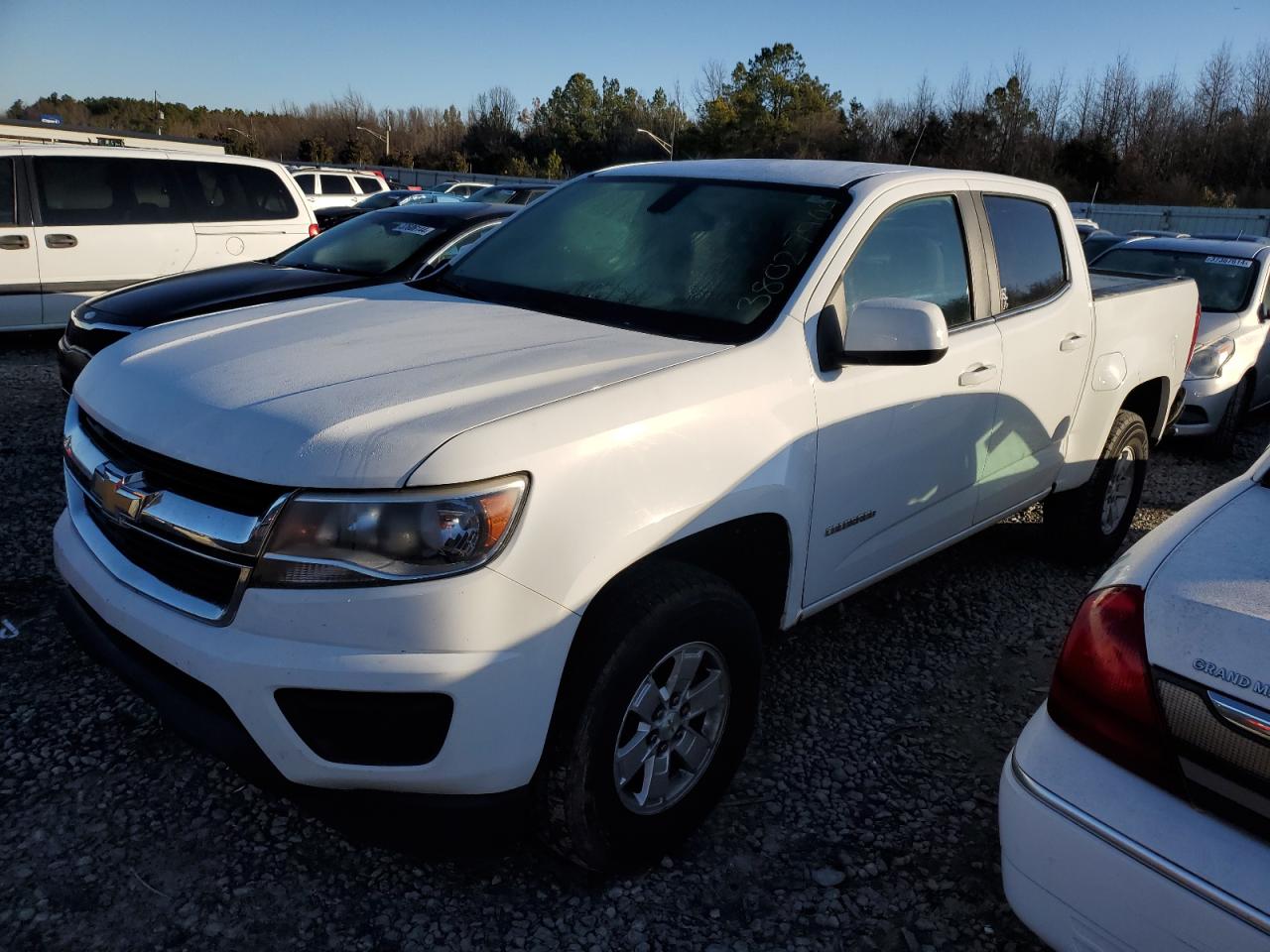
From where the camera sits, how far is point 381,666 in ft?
6.03

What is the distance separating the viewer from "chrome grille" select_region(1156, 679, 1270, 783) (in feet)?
4.97

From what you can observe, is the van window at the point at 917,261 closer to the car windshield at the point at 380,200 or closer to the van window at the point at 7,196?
the van window at the point at 7,196

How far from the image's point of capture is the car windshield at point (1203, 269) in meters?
7.71

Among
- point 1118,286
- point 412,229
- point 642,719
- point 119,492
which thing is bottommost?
point 642,719

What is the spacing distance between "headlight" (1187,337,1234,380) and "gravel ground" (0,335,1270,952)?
4455 mm

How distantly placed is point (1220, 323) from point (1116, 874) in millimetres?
7053

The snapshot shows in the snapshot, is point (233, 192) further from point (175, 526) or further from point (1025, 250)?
point (175, 526)

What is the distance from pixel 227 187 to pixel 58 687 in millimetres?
6572

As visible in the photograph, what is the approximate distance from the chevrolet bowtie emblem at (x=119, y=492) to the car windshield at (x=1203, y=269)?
25.5ft

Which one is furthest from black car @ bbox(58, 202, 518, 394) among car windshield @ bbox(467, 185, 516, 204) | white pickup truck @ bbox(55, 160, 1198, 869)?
car windshield @ bbox(467, 185, 516, 204)

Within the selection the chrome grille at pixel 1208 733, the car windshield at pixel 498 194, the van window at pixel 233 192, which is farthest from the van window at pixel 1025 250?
the car windshield at pixel 498 194

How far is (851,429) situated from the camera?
274 centimetres

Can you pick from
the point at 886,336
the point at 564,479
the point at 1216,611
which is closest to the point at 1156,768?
the point at 1216,611

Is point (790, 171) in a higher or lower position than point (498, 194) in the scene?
higher
